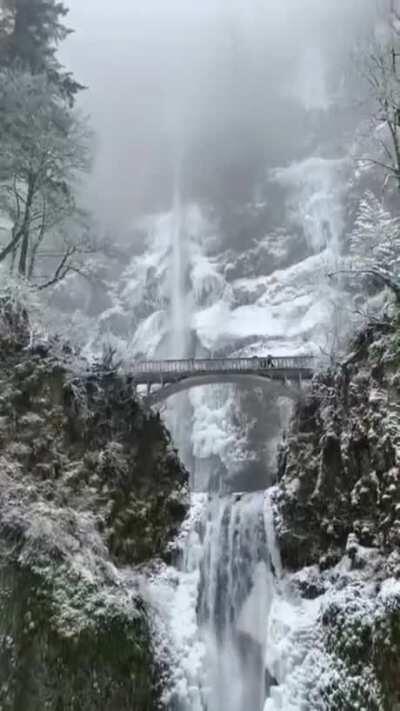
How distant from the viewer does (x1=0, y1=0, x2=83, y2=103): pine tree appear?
19.2 m

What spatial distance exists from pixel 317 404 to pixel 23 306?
25.8 feet

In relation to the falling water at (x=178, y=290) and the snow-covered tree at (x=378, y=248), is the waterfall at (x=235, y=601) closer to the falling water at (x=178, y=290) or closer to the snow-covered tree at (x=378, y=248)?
the snow-covered tree at (x=378, y=248)

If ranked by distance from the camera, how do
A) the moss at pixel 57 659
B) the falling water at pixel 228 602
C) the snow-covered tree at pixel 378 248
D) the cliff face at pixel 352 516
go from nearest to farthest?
the moss at pixel 57 659
the cliff face at pixel 352 516
the falling water at pixel 228 602
the snow-covered tree at pixel 378 248

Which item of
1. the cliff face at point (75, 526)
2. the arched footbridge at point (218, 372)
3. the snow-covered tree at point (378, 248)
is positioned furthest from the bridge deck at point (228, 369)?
the cliff face at point (75, 526)

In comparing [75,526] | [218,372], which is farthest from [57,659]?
[218,372]

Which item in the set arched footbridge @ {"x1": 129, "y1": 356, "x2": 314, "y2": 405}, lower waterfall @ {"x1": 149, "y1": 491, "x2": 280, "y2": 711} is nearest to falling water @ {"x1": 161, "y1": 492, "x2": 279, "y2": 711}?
lower waterfall @ {"x1": 149, "y1": 491, "x2": 280, "y2": 711}

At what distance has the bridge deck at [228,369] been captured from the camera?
1051 inches

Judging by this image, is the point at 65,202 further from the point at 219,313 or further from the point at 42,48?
the point at 219,313

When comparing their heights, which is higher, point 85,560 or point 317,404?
point 317,404

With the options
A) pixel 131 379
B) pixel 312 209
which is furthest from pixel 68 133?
pixel 312 209

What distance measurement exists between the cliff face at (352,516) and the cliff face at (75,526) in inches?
123

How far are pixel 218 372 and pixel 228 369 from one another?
1.66 feet

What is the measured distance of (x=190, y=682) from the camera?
1057cm

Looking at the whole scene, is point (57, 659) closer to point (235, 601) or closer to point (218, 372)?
point (235, 601)
